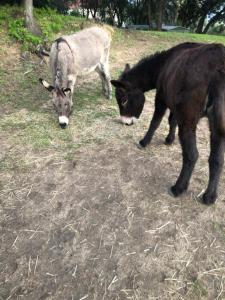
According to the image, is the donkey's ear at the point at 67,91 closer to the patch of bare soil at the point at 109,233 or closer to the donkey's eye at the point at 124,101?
the donkey's eye at the point at 124,101

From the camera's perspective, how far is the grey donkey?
5906 millimetres

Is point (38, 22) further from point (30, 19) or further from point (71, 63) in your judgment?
point (71, 63)

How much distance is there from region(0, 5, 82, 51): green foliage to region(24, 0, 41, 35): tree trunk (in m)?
0.18

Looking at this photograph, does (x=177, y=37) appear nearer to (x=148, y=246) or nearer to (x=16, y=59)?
(x=16, y=59)

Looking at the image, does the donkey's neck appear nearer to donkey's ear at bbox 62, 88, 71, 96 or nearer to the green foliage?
donkey's ear at bbox 62, 88, 71, 96

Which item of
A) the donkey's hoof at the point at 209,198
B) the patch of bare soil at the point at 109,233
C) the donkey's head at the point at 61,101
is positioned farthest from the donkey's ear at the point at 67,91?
the donkey's hoof at the point at 209,198

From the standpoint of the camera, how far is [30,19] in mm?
9562

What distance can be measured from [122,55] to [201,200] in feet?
24.4

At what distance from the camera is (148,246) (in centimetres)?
330

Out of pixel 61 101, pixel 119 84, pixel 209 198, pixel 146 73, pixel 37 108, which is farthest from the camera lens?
pixel 37 108

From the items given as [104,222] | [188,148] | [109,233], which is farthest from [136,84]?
[109,233]

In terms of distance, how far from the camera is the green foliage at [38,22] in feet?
30.4

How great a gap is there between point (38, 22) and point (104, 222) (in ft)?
29.5

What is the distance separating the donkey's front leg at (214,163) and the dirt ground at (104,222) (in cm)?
15
